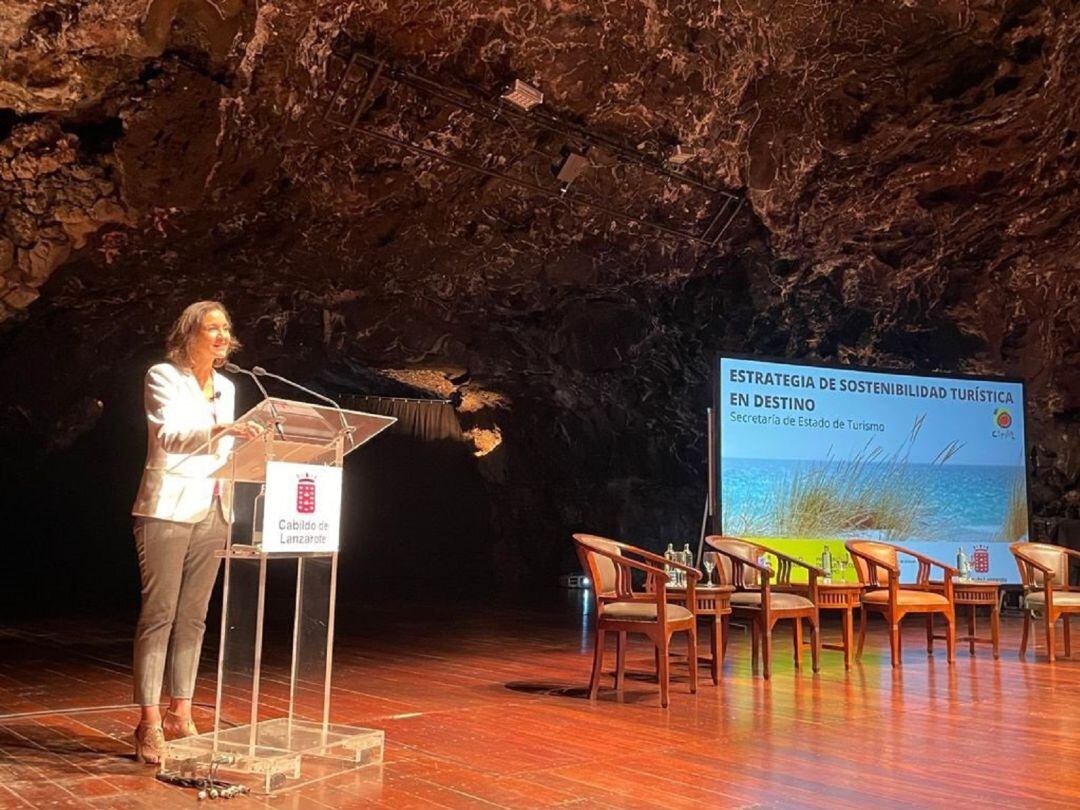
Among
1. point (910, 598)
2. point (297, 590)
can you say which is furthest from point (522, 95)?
point (297, 590)

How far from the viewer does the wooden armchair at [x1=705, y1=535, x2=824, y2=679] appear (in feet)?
16.5

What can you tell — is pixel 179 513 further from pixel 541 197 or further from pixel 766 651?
pixel 541 197

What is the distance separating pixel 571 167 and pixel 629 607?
12.8 ft

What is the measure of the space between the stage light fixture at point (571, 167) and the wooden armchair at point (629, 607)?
343cm

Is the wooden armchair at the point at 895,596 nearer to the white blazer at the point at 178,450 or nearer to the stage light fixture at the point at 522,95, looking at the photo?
the stage light fixture at the point at 522,95

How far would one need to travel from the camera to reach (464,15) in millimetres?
5738

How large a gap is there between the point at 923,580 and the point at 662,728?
3.50 m

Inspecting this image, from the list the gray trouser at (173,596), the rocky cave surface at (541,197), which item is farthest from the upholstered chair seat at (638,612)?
the rocky cave surface at (541,197)

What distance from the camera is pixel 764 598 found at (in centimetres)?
503

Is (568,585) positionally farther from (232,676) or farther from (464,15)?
(232,676)

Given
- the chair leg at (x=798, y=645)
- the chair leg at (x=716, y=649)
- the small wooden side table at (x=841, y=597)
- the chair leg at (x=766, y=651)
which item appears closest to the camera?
the chair leg at (x=716, y=649)

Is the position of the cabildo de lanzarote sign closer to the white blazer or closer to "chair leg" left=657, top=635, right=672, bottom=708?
the white blazer

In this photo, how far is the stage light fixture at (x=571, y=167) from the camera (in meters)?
7.07

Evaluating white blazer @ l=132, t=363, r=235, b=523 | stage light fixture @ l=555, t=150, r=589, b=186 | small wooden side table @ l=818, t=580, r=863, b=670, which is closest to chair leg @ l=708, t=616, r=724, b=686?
small wooden side table @ l=818, t=580, r=863, b=670
